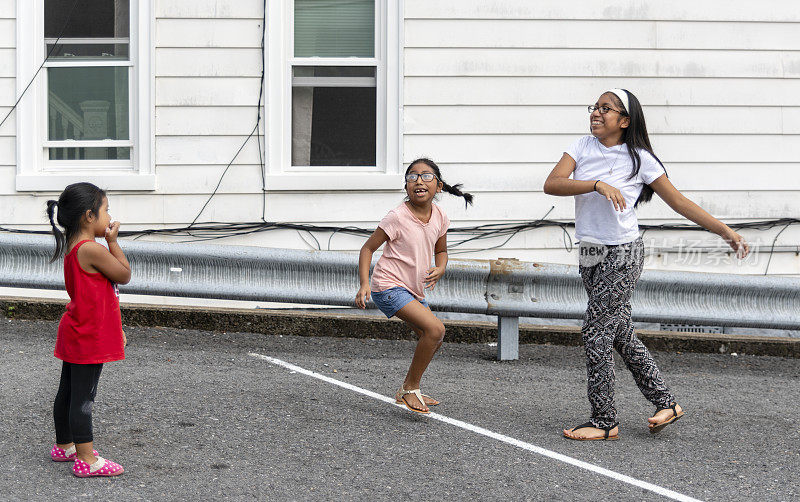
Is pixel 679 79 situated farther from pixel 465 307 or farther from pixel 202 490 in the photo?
pixel 202 490

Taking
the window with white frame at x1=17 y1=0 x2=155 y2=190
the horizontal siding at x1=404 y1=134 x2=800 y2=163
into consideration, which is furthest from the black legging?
the horizontal siding at x1=404 y1=134 x2=800 y2=163

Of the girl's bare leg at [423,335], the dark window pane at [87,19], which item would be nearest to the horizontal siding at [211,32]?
the dark window pane at [87,19]

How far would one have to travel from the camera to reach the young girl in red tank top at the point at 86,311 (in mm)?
3807

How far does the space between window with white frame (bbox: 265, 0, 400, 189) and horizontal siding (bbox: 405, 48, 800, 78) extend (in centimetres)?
37

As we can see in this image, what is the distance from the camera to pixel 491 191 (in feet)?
26.5

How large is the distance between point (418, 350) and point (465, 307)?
1796 mm

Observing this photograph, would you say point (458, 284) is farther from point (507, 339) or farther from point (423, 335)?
point (423, 335)

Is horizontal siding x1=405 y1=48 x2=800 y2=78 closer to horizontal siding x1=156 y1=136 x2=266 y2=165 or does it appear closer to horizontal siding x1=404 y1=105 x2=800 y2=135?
horizontal siding x1=404 y1=105 x2=800 y2=135

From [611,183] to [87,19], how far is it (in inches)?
218

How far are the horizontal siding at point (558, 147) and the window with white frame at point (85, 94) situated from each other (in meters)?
2.48

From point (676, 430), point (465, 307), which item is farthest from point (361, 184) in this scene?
point (676, 430)

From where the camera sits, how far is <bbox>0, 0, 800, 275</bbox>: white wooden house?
26.1 ft

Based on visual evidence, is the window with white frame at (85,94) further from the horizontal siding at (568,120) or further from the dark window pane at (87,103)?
the horizontal siding at (568,120)

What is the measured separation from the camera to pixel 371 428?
4.71 m
